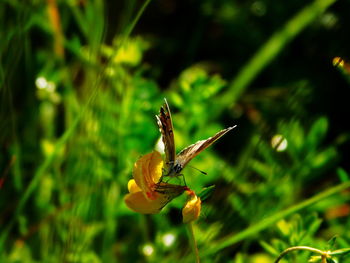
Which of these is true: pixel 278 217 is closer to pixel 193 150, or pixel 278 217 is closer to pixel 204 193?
pixel 204 193

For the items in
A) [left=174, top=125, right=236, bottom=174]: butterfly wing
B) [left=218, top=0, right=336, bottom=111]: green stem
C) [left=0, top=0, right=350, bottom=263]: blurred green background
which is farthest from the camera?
[left=218, top=0, right=336, bottom=111]: green stem

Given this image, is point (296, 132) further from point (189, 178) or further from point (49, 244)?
point (49, 244)

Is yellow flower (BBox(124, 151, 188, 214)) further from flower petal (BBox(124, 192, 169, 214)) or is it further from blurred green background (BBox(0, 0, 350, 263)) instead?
blurred green background (BBox(0, 0, 350, 263))

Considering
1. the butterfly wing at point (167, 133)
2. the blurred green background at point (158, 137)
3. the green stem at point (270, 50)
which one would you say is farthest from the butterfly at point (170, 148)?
the green stem at point (270, 50)

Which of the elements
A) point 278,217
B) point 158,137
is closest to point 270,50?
point 158,137

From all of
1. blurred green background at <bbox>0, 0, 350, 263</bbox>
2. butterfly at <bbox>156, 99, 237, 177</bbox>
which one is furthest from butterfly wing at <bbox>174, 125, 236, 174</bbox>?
blurred green background at <bbox>0, 0, 350, 263</bbox>

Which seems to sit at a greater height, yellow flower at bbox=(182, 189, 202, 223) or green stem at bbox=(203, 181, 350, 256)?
green stem at bbox=(203, 181, 350, 256)

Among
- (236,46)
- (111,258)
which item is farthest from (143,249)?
(236,46)
